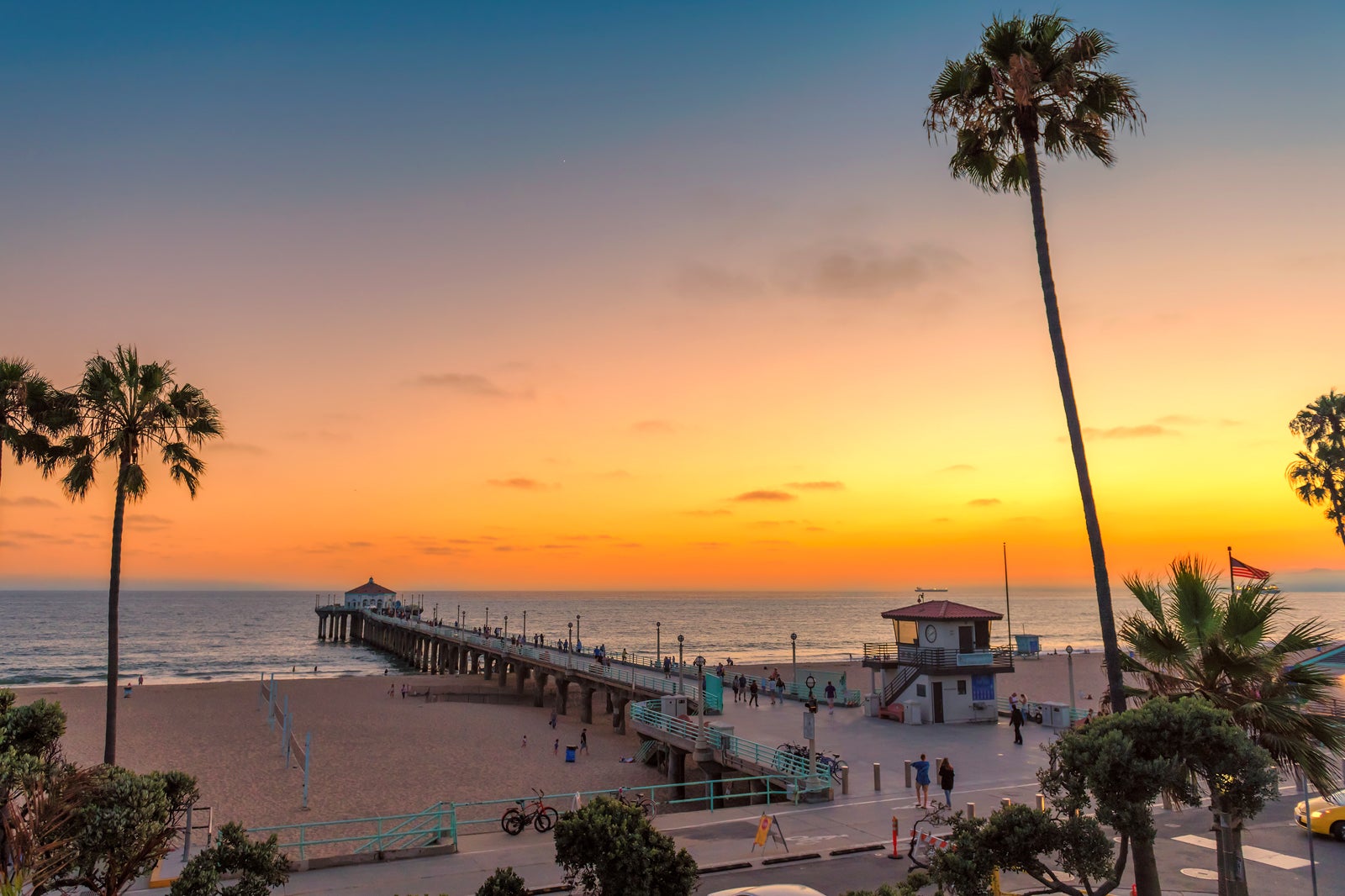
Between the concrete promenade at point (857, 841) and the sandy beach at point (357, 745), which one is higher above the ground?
the concrete promenade at point (857, 841)

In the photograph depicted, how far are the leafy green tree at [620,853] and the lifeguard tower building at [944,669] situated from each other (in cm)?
2488

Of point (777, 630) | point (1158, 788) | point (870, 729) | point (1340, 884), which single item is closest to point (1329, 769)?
point (1158, 788)

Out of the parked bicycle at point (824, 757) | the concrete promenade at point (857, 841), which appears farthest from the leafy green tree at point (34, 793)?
the parked bicycle at point (824, 757)

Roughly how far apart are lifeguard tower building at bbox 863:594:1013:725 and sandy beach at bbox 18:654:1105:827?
4060 millimetres

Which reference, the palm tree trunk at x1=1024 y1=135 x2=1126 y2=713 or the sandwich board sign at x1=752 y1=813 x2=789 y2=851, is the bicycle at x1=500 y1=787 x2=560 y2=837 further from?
the palm tree trunk at x1=1024 y1=135 x2=1126 y2=713

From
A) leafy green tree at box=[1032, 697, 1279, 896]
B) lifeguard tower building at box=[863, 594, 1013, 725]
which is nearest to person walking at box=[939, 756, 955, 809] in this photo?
leafy green tree at box=[1032, 697, 1279, 896]

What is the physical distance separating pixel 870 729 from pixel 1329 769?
21.9m

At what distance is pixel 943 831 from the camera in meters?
17.4

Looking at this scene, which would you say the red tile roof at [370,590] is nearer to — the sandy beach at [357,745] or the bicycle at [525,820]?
the sandy beach at [357,745]

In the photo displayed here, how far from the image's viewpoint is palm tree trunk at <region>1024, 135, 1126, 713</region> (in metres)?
11.5

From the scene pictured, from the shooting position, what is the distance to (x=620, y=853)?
30.2 ft

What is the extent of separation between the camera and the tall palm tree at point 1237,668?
9.74 meters

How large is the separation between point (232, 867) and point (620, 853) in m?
4.67

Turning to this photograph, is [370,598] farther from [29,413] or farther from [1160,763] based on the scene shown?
[1160,763]
